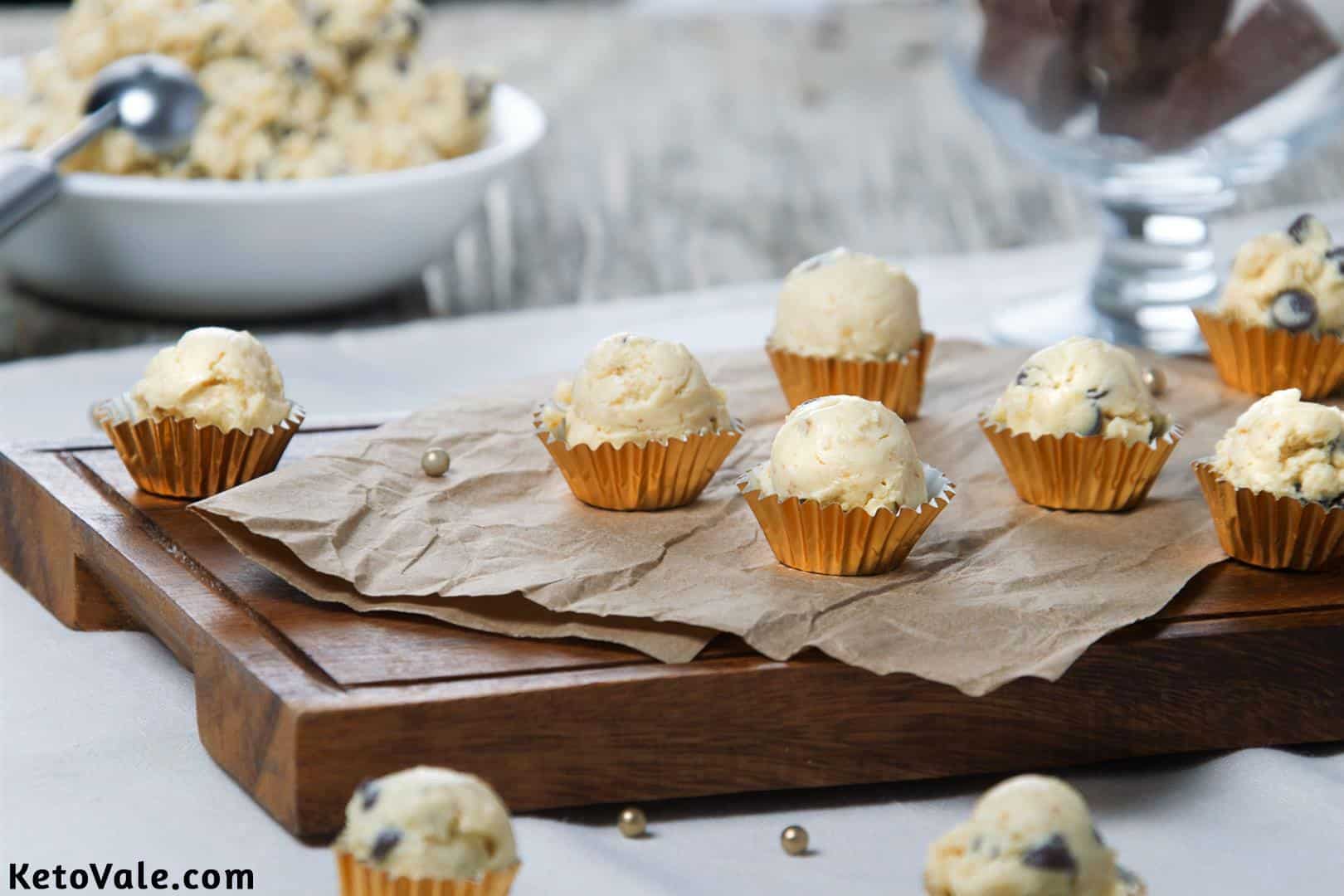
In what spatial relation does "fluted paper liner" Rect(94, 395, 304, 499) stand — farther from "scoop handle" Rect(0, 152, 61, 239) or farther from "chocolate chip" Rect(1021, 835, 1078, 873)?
"chocolate chip" Rect(1021, 835, 1078, 873)

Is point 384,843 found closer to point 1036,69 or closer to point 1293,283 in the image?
point 1293,283

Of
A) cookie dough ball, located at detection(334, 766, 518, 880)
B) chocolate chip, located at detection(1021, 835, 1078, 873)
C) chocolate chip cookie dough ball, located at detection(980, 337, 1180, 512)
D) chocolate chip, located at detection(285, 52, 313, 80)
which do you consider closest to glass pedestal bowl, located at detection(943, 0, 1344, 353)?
chocolate chip cookie dough ball, located at detection(980, 337, 1180, 512)

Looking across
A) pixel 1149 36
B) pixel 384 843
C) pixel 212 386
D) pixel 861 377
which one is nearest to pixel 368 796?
pixel 384 843

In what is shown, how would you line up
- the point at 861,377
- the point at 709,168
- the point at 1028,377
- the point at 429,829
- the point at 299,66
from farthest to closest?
the point at 709,168
the point at 299,66
the point at 861,377
the point at 1028,377
the point at 429,829

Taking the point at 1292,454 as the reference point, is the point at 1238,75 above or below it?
above

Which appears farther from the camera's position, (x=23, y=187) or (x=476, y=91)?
(x=476, y=91)

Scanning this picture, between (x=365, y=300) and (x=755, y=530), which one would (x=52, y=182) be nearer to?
(x=365, y=300)

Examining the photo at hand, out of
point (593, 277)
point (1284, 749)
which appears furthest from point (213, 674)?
point (593, 277)
